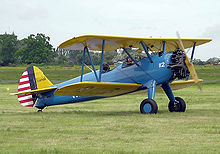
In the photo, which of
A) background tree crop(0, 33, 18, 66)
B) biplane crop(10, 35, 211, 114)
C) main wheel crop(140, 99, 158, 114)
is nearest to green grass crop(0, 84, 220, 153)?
main wheel crop(140, 99, 158, 114)

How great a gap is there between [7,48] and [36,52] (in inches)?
621

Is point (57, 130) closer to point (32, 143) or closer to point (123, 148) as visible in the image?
point (32, 143)

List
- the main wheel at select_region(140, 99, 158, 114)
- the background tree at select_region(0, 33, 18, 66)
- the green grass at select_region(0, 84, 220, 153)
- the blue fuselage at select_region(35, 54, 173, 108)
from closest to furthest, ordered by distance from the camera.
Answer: the green grass at select_region(0, 84, 220, 153) < the main wheel at select_region(140, 99, 158, 114) < the blue fuselage at select_region(35, 54, 173, 108) < the background tree at select_region(0, 33, 18, 66)

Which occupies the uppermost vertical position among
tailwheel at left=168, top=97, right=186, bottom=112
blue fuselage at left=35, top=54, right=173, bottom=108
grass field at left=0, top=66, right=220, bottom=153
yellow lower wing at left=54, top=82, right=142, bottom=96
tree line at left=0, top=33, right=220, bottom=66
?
tree line at left=0, top=33, right=220, bottom=66

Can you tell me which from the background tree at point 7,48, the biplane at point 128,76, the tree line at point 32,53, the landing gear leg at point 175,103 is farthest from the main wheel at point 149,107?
the background tree at point 7,48

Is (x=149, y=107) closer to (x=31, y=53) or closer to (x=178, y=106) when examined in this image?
(x=178, y=106)

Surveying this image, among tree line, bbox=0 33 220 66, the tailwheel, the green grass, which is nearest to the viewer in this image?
the green grass

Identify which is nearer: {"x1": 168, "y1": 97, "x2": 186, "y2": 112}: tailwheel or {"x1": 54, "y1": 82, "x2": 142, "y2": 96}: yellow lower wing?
{"x1": 54, "y1": 82, "x2": 142, "y2": 96}: yellow lower wing

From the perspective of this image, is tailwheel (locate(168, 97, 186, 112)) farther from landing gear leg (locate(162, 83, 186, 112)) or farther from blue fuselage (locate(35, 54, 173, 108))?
blue fuselage (locate(35, 54, 173, 108))

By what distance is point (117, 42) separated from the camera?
45.4 ft

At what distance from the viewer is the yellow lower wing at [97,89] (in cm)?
1278

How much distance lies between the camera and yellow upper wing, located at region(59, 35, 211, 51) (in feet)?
42.3

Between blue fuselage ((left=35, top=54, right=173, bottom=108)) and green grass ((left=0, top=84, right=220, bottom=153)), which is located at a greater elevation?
blue fuselage ((left=35, top=54, right=173, bottom=108))

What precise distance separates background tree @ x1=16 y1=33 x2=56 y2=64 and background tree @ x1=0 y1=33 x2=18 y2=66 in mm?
4636
